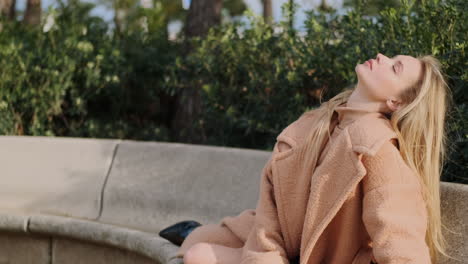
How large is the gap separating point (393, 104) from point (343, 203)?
0.50m

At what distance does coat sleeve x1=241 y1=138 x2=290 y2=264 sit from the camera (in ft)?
9.57

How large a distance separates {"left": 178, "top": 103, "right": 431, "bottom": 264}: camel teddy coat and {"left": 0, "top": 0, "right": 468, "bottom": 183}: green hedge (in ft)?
2.25

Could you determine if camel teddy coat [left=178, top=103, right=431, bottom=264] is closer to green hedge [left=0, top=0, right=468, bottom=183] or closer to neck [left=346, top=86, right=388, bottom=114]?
neck [left=346, top=86, right=388, bottom=114]

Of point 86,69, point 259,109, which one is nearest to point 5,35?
point 86,69

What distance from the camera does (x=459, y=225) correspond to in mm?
2846

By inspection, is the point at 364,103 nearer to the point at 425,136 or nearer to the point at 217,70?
the point at 425,136

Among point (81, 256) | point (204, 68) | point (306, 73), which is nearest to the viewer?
point (81, 256)

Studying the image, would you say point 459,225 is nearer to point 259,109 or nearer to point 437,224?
point 437,224

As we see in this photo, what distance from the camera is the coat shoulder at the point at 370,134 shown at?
9.03 ft

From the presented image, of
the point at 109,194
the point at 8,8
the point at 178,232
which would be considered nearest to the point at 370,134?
the point at 178,232

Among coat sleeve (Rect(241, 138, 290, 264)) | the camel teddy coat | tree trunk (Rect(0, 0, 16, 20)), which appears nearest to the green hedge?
the camel teddy coat

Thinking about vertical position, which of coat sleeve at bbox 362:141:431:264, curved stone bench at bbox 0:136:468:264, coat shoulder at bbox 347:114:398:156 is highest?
coat shoulder at bbox 347:114:398:156

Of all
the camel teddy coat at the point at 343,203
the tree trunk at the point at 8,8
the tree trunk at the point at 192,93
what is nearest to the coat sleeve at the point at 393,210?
the camel teddy coat at the point at 343,203

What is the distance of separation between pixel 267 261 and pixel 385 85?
0.89 meters
